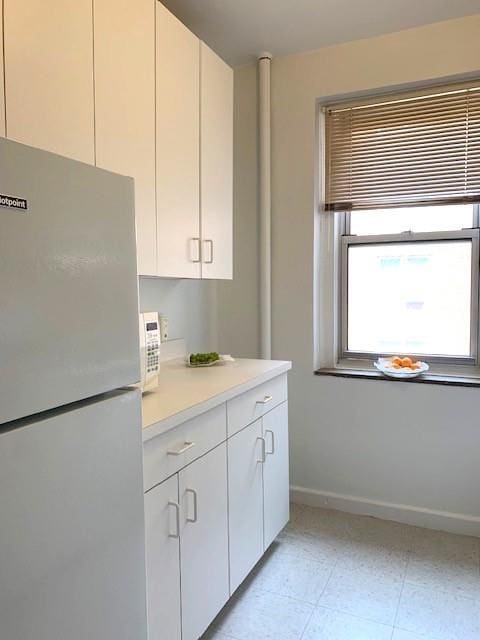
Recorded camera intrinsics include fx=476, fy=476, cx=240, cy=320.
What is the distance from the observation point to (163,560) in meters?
1.38

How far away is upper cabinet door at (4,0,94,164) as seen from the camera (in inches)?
47.3

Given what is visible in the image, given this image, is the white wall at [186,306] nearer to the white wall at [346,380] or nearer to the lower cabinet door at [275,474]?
the white wall at [346,380]

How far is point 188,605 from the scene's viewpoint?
1.51 metres

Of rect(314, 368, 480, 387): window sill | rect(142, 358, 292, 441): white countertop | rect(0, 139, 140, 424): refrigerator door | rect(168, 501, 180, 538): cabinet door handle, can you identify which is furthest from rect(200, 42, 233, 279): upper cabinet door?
rect(0, 139, 140, 424): refrigerator door

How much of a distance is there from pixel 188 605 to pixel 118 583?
0.64 metres

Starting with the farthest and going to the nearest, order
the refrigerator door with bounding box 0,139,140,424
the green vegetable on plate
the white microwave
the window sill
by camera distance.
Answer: the window sill < the green vegetable on plate < the white microwave < the refrigerator door with bounding box 0,139,140,424

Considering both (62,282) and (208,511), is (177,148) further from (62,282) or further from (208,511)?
(208,511)

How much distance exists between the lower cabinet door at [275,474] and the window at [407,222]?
0.75 m

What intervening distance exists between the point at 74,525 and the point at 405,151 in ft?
7.81

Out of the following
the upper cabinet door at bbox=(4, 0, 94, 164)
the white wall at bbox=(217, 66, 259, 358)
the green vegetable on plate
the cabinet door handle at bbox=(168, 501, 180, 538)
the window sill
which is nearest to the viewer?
the upper cabinet door at bbox=(4, 0, 94, 164)

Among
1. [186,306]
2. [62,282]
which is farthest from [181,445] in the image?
[186,306]

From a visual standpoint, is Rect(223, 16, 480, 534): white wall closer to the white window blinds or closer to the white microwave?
the white window blinds

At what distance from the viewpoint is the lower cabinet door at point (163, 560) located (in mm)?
1323

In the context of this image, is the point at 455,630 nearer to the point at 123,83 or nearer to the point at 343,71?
the point at 123,83
